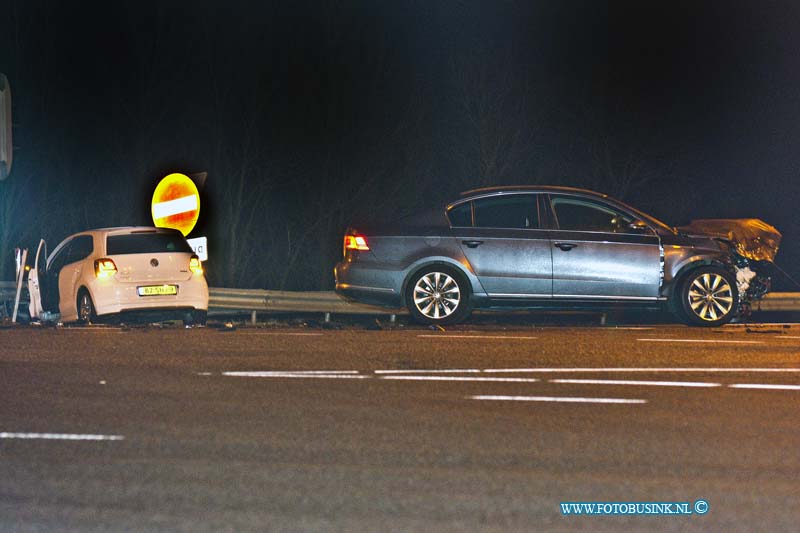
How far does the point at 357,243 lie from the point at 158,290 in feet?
8.62

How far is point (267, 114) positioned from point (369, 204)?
12.0ft

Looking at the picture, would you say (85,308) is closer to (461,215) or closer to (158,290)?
(158,290)

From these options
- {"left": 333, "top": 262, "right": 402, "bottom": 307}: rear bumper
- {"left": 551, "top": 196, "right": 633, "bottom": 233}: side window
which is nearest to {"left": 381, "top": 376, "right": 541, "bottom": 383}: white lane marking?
{"left": 333, "top": 262, "right": 402, "bottom": 307}: rear bumper

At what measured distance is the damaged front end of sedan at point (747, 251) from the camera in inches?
665

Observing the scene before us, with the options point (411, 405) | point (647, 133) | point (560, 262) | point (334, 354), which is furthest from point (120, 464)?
point (647, 133)

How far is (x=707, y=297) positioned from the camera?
54.6ft

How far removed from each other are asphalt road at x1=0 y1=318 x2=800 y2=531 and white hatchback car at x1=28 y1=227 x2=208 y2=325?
2834 mm

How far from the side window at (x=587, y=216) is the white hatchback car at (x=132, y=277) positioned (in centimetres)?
470

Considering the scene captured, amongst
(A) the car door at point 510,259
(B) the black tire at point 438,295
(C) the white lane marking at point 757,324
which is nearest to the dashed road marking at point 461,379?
(B) the black tire at point 438,295

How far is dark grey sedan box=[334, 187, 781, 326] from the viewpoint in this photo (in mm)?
16562

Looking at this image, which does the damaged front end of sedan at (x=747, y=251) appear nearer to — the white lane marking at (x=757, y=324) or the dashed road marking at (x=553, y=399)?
the white lane marking at (x=757, y=324)

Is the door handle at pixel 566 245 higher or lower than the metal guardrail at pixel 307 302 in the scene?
higher

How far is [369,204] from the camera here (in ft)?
120

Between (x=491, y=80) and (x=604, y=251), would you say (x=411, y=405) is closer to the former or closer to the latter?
(x=604, y=251)
